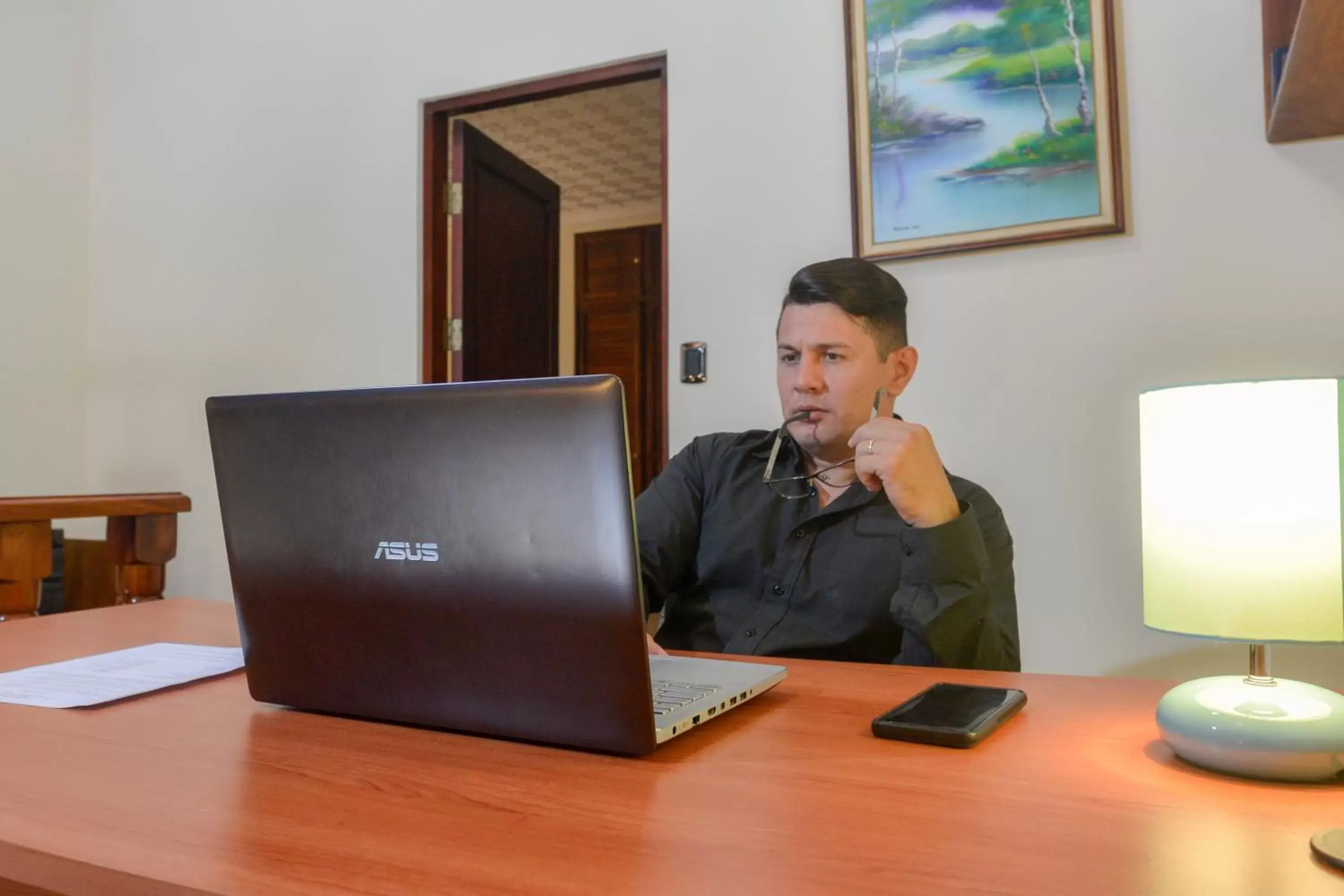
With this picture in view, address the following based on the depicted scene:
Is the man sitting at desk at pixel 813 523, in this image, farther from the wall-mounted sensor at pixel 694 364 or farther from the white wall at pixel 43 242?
the white wall at pixel 43 242

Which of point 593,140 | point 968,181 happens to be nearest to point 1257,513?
point 968,181

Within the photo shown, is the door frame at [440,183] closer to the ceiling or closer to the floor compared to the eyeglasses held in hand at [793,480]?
closer to the ceiling

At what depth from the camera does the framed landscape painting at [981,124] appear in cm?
192

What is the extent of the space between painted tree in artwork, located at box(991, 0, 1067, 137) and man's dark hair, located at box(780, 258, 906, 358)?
77cm

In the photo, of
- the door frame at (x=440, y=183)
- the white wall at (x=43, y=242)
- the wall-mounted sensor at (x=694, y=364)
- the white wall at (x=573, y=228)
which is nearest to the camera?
the wall-mounted sensor at (x=694, y=364)

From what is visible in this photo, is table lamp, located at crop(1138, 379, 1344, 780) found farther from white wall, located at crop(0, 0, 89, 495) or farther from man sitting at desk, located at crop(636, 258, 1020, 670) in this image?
white wall, located at crop(0, 0, 89, 495)

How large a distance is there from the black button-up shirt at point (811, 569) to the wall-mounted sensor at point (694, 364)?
68 centimetres

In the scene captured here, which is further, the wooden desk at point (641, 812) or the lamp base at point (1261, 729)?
the lamp base at point (1261, 729)

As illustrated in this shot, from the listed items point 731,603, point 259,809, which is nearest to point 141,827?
point 259,809

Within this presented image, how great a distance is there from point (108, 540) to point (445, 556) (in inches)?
87.0

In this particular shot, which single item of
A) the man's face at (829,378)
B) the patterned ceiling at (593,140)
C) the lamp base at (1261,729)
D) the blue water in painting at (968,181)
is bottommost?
the lamp base at (1261,729)

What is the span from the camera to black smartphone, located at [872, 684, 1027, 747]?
0.69 m

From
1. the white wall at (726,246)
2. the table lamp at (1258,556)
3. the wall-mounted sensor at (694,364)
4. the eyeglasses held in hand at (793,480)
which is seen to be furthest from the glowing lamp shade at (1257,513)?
the wall-mounted sensor at (694,364)

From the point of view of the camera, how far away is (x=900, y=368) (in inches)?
61.1
